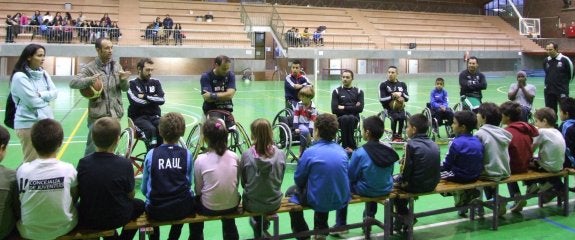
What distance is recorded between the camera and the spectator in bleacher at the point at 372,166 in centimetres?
398

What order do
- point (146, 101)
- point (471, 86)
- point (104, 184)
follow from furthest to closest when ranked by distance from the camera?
point (471, 86)
point (146, 101)
point (104, 184)

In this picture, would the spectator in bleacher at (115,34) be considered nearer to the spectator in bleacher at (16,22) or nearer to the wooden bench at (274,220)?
the spectator in bleacher at (16,22)

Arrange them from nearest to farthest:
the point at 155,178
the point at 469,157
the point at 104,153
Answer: the point at 104,153 < the point at 155,178 < the point at 469,157

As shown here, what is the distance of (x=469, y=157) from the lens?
4.43m

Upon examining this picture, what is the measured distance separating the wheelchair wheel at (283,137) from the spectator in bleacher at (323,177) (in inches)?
96.2

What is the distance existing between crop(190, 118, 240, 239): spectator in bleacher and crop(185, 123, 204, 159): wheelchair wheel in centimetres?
239

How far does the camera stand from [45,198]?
9.76 ft

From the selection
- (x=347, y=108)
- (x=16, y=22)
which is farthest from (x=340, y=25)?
(x=347, y=108)

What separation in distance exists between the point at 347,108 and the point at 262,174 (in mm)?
3843

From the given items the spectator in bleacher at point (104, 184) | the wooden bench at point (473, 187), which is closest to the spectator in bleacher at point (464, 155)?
the wooden bench at point (473, 187)

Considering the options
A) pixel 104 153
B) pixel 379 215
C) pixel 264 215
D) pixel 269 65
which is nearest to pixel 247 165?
pixel 264 215

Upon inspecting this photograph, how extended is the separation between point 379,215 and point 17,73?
3.86 m

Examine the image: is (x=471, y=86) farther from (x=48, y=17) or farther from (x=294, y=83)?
(x=48, y=17)

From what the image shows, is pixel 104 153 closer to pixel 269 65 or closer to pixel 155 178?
pixel 155 178
